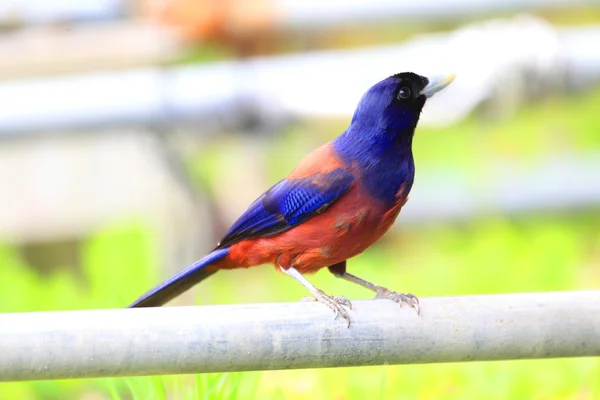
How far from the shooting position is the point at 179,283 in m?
1.82

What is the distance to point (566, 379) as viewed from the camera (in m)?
2.20

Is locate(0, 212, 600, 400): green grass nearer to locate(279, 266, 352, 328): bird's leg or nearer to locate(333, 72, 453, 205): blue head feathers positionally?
locate(279, 266, 352, 328): bird's leg

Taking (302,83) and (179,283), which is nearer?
(179,283)

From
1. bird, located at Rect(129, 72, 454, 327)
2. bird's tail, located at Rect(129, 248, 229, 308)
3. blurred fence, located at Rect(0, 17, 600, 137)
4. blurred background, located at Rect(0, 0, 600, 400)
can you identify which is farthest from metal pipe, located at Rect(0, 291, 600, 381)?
blurred fence, located at Rect(0, 17, 600, 137)

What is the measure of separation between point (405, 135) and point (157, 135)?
2.09 meters

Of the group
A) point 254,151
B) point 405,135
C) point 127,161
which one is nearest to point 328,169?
point 405,135

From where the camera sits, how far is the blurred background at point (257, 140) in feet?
11.4

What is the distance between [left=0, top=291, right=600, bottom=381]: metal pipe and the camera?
1345mm

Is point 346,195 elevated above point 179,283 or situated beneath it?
elevated above

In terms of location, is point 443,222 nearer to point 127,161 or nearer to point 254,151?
point 254,151

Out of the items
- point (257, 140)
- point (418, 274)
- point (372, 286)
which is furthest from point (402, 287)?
point (372, 286)

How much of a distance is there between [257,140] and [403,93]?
7.39 ft

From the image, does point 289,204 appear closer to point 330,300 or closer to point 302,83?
point 330,300

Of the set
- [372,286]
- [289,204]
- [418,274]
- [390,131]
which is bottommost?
[418,274]
